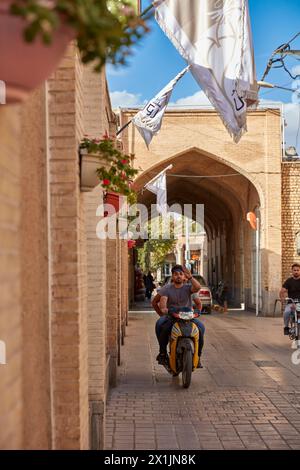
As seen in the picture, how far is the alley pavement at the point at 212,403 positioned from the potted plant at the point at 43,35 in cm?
448

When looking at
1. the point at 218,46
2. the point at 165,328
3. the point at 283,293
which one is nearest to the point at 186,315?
the point at 165,328

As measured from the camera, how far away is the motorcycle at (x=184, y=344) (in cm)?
866

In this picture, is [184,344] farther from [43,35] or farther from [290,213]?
[290,213]

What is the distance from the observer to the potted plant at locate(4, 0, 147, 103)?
5.42ft

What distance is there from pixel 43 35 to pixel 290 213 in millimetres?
22115

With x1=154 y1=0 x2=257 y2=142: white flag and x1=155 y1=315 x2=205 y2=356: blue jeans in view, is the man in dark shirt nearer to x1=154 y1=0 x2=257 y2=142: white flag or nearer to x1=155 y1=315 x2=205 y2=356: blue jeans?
x1=155 y1=315 x2=205 y2=356: blue jeans

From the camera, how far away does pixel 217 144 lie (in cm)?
2364

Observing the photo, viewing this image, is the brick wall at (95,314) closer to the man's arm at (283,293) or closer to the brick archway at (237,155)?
the man's arm at (283,293)

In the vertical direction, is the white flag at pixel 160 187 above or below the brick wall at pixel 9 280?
above

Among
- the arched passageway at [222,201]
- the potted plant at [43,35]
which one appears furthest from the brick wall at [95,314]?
the arched passageway at [222,201]

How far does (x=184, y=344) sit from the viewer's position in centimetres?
875

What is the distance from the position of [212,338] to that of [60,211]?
11555 millimetres

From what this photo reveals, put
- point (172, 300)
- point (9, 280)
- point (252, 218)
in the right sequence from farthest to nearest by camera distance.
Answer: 1. point (252, 218)
2. point (172, 300)
3. point (9, 280)

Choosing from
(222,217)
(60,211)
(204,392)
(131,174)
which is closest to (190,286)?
(204,392)
